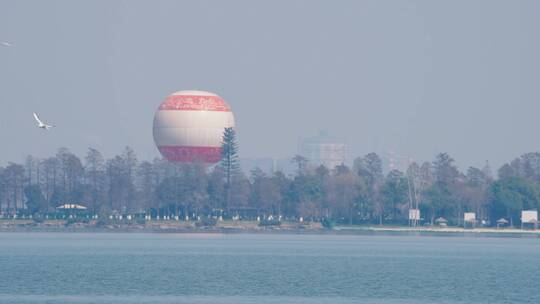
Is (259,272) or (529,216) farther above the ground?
(529,216)

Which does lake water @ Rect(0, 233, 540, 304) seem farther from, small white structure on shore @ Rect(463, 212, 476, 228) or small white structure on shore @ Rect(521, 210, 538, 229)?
small white structure on shore @ Rect(463, 212, 476, 228)

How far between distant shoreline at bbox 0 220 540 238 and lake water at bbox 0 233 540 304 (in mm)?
22345

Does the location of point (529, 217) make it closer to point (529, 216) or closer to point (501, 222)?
point (529, 216)

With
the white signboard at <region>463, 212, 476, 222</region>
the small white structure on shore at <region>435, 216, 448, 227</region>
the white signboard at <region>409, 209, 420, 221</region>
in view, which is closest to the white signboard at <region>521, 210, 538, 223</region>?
the white signboard at <region>463, 212, 476, 222</region>

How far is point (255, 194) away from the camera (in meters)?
193

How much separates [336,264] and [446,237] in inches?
3035

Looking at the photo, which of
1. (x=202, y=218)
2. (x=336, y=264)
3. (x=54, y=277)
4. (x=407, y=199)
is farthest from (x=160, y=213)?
(x=54, y=277)

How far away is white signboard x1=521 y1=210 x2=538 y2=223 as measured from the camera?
584 ft

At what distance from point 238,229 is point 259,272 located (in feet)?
272

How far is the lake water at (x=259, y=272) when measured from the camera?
251 ft

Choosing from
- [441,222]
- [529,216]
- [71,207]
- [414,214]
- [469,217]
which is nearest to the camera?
[414,214]

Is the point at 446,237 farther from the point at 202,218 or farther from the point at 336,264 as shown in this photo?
the point at 336,264

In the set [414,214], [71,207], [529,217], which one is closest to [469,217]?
[529,217]

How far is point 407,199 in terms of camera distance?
183m
